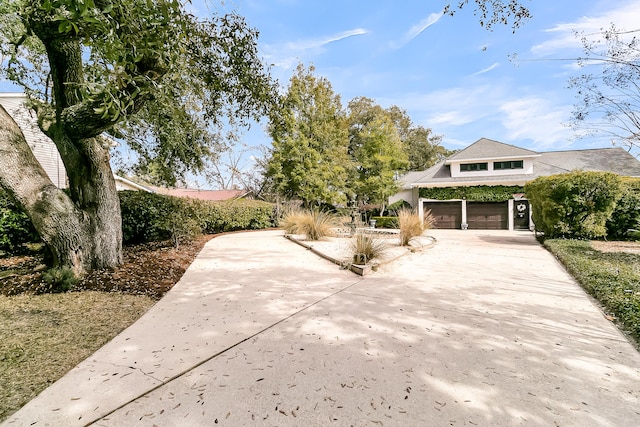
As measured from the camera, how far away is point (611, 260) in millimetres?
5945

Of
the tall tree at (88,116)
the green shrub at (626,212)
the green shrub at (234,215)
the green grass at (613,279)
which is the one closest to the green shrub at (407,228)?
the green grass at (613,279)

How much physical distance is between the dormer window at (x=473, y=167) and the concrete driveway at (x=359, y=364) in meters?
16.0

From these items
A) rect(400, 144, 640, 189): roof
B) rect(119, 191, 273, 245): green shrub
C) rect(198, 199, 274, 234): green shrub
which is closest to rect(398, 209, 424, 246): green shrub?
rect(119, 191, 273, 245): green shrub

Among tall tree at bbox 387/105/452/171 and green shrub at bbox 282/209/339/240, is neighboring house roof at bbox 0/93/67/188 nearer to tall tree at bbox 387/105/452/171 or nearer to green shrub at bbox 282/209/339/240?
green shrub at bbox 282/209/339/240

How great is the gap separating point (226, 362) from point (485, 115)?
11833mm

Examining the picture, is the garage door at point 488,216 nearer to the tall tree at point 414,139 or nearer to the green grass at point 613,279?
the green grass at point 613,279

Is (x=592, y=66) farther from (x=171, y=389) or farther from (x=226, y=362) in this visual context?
(x=171, y=389)

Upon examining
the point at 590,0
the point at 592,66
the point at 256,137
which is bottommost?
the point at 592,66

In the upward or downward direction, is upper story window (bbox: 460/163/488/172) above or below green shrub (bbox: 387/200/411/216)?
above

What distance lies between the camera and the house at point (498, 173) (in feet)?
55.6

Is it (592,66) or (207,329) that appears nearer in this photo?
(207,329)

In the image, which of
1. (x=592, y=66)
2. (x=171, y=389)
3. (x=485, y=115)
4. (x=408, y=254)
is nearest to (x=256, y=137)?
(x=485, y=115)

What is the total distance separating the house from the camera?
16938 mm

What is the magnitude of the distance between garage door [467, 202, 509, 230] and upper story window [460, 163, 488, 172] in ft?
8.23
